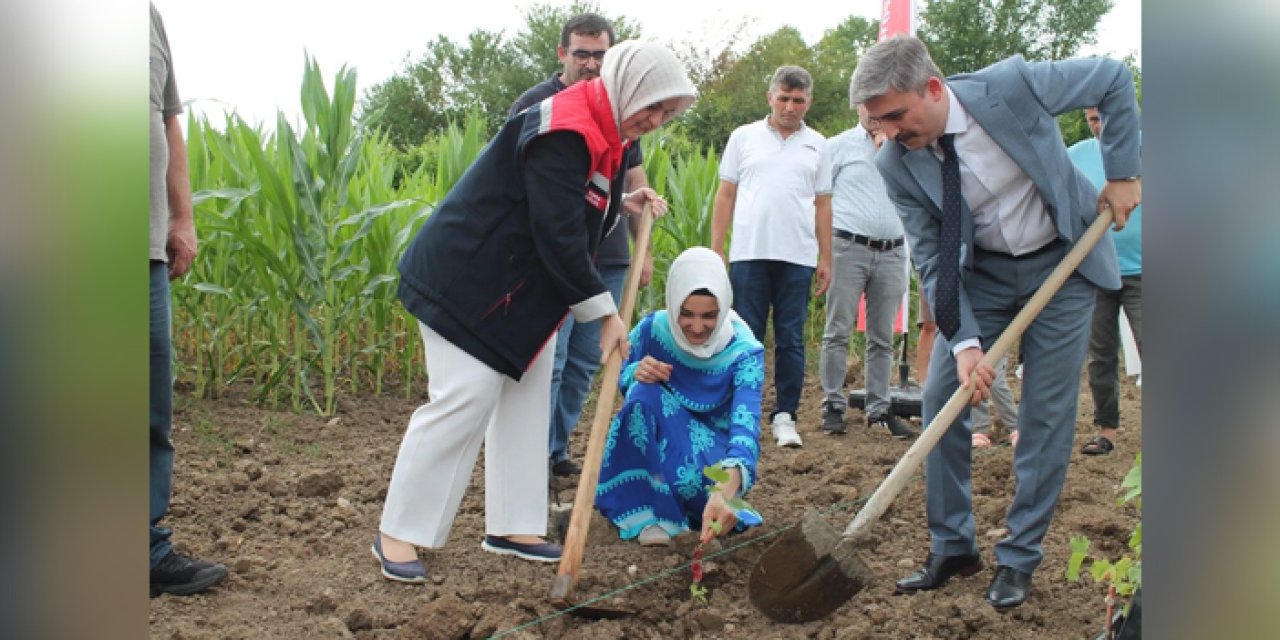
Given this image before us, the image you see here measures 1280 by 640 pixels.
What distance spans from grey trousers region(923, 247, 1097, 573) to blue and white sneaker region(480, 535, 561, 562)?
41.8 inches

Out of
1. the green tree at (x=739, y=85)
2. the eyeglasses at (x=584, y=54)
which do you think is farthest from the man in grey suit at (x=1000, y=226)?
the green tree at (x=739, y=85)

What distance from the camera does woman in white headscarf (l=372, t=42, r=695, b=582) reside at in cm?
262

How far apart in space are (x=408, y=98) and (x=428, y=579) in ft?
122

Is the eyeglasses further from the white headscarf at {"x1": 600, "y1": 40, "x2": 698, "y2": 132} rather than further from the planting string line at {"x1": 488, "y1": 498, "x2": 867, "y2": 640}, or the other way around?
the planting string line at {"x1": 488, "y1": 498, "x2": 867, "y2": 640}

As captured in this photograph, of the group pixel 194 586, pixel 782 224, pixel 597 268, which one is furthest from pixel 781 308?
pixel 194 586

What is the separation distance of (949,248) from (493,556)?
1541mm

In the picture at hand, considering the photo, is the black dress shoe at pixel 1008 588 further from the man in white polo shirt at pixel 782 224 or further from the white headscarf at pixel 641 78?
the man in white polo shirt at pixel 782 224

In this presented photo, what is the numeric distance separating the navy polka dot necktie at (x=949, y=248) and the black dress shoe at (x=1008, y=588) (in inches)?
24.8

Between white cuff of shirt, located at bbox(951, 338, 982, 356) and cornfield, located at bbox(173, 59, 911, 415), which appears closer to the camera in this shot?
white cuff of shirt, located at bbox(951, 338, 982, 356)

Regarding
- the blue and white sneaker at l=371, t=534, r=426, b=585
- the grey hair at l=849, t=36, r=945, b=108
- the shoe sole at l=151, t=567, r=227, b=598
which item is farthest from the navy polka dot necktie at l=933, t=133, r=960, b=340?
the shoe sole at l=151, t=567, r=227, b=598

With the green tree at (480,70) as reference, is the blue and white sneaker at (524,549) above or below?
below

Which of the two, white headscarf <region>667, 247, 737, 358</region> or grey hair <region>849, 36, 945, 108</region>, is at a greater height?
grey hair <region>849, 36, 945, 108</region>

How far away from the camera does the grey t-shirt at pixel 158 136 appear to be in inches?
97.4
